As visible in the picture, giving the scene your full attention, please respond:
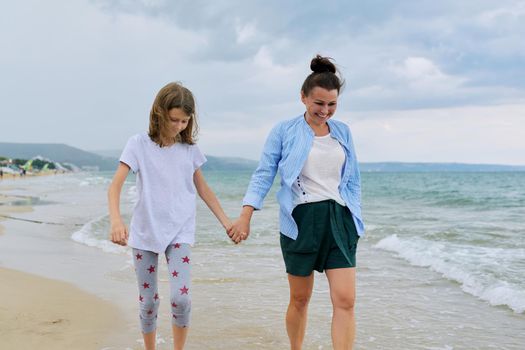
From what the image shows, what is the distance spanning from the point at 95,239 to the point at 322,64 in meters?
8.46

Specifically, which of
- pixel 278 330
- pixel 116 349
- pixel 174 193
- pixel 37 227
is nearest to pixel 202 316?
pixel 278 330

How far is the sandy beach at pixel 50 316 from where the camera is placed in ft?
14.7

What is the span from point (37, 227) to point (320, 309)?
925 cm

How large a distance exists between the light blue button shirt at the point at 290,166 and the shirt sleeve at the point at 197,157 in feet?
1.37

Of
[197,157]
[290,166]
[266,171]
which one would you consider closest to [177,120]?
[197,157]

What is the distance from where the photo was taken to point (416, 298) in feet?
21.4

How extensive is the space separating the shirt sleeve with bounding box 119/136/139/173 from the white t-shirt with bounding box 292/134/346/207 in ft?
3.30

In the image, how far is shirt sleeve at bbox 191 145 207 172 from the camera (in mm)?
3837

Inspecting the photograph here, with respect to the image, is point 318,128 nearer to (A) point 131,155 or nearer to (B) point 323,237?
(B) point 323,237

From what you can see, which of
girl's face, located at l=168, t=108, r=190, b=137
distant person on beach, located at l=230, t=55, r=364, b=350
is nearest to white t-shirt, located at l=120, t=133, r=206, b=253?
girl's face, located at l=168, t=108, r=190, b=137

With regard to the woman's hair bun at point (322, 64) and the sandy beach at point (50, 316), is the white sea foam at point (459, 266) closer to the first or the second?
the woman's hair bun at point (322, 64)

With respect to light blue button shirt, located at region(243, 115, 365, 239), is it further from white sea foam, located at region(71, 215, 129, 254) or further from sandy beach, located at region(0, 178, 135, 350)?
white sea foam, located at region(71, 215, 129, 254)

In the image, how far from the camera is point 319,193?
3545 millimetres

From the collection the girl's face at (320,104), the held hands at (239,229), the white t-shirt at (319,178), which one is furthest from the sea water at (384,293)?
the girl's face at (320,104)
